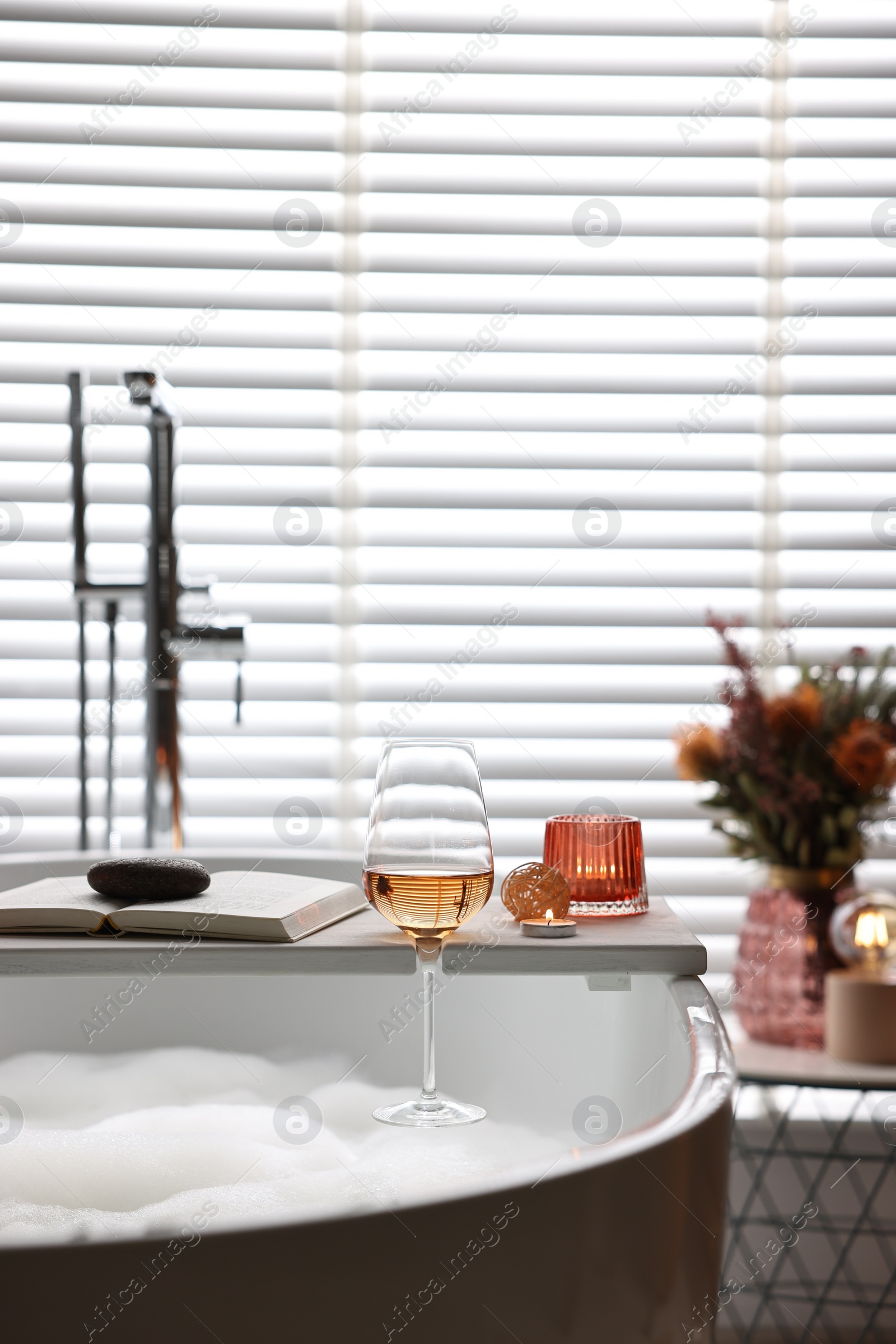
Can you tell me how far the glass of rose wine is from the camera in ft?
2.46

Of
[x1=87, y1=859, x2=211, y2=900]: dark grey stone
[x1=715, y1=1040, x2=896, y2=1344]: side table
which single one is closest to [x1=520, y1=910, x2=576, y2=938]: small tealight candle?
[x1=87, y1=859, x2=211, y2=900]: dark grey stone

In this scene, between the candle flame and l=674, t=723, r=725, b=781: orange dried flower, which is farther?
l=674, t=723, r=725, b=781: orange dried flower

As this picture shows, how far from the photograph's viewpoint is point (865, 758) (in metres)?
1.30

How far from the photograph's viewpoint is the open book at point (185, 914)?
2.75 feet

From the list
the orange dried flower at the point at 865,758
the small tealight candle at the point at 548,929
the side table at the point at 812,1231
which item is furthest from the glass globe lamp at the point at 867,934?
the small tealight candle at the point at 548,929

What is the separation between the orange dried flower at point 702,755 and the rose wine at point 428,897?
67 cm

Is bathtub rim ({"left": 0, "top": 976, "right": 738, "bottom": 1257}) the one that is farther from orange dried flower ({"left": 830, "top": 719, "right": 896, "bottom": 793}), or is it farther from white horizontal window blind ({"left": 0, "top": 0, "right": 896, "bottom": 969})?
white horizontal window blind ({"left": 0, "top": 0, "right": 896, "bottom": 969})

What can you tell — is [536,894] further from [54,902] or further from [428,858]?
[54,902]

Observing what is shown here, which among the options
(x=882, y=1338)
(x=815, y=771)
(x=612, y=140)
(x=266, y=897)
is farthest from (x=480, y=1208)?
(x=612, y=140)

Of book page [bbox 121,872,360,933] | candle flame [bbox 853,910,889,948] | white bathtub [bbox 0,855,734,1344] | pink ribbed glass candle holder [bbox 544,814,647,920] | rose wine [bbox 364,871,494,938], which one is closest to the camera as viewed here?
white bathtub [bbox 0,855,734,1344]

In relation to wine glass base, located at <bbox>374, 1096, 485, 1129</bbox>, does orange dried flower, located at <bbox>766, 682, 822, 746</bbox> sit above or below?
above

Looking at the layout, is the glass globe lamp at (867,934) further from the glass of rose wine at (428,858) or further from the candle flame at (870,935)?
the glass of rose wine at (428,858)

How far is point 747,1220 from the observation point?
Answer: 1.40 metres

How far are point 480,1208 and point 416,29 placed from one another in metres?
1.70
